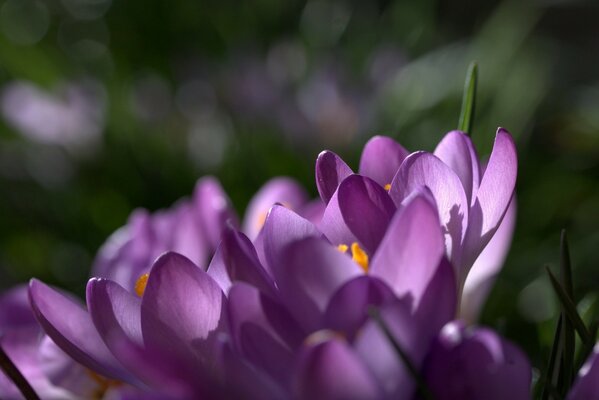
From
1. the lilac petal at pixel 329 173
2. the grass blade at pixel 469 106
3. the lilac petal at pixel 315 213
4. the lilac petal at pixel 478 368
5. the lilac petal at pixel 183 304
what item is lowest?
the lilac petal at pixel 478 368

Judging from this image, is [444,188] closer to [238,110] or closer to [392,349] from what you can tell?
[392,349]

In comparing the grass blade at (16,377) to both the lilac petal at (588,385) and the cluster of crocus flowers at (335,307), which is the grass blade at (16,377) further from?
the lilac petal at (588,385)

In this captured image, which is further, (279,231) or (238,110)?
(238,110)

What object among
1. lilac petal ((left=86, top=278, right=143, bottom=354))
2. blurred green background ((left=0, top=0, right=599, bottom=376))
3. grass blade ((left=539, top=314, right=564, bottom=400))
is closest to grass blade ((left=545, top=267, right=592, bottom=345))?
grass blade ((left=539, top=314, right=564, bottom=400))

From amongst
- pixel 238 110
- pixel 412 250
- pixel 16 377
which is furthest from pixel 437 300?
pixel 238 110

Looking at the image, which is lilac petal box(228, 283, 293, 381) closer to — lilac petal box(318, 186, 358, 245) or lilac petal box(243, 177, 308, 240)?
lilac petal box(318, 186, 358, 245)

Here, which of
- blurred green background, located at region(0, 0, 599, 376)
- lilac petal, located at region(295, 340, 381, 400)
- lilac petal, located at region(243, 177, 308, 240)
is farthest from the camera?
blurred green background, located at region(0, 0, 599, 376)

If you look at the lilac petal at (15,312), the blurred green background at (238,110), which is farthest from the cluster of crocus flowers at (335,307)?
the blurred green background at (238,110)
